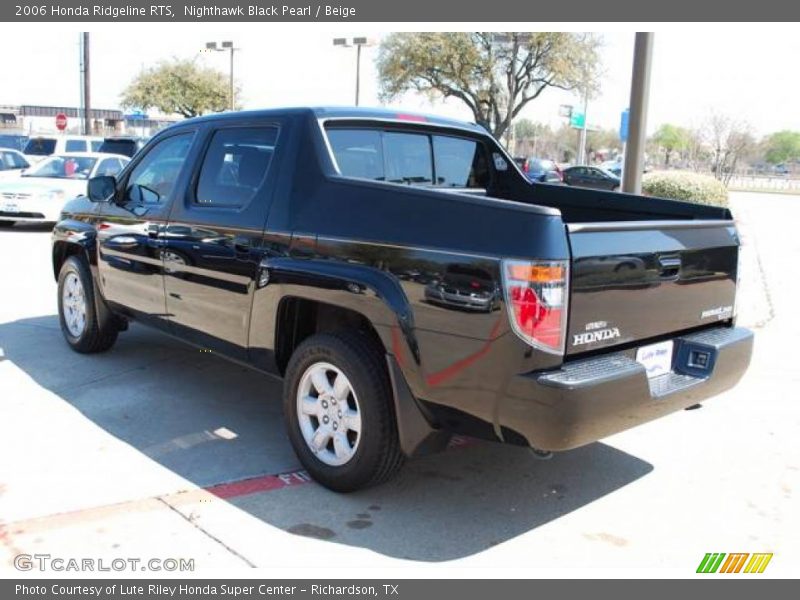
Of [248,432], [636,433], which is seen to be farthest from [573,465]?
[248,432]

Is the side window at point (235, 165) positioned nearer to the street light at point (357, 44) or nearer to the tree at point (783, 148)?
the street light at point (357, 44)

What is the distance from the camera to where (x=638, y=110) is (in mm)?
7590

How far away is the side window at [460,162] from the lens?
15.9 feet

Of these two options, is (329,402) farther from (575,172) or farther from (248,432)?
(575,172)

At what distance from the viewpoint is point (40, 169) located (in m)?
15.3

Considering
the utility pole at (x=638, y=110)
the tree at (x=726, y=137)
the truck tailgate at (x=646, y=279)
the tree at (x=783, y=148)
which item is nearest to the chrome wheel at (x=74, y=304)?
the truck tailgate at (x=646, y=279)

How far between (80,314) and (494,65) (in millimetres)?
32689

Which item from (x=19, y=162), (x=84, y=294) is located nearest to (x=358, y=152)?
(x=84, y=294)

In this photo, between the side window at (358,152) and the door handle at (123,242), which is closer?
the side window at (358,152)

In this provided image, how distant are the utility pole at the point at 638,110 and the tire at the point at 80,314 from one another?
5.28 metres

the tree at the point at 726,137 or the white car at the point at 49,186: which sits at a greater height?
the tree at the point at 726,137

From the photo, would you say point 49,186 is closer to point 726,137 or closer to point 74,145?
point 74,145

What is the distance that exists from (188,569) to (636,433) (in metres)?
2.96

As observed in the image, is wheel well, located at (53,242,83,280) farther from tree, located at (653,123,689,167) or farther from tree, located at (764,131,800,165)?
tree, located at (764,131,800,165)
